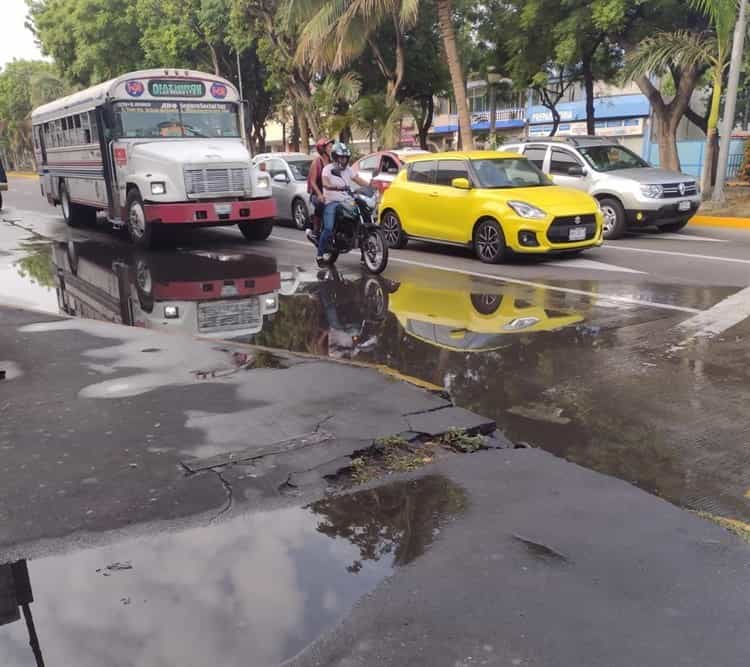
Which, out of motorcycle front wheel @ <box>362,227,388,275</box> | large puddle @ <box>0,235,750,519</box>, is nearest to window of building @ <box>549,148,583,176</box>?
large puddle @ <box>0,235,750,519</box>

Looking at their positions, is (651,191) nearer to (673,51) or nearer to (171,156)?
(673,51)

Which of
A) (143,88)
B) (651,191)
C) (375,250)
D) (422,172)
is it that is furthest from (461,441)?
(143,88)

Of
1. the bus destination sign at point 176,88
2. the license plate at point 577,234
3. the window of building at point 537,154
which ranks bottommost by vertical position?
the license plate at point 577,234

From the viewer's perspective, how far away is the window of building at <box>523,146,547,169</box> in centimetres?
1494

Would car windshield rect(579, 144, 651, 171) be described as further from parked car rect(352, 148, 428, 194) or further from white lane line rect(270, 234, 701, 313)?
white lane line rect(270, 234, 701, 313)

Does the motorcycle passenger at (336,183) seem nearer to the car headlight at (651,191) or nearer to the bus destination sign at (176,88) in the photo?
the bus destination sign at (176,88)

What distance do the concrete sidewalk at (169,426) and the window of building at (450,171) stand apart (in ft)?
20.8

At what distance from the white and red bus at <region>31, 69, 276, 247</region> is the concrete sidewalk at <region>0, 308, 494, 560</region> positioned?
6370 mm

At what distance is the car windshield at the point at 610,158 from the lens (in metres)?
14.6

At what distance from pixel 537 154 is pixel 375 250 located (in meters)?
6.00

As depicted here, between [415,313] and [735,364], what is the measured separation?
3.32 meters

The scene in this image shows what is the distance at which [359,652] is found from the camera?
266 centimetres

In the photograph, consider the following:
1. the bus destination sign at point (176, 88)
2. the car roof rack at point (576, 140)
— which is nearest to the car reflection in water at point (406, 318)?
the bus destination sign at point (176, 88)

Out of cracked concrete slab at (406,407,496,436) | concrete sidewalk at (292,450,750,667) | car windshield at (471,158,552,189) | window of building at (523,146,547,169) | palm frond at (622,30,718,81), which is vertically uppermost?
palm frond at (622,30,718,81)
